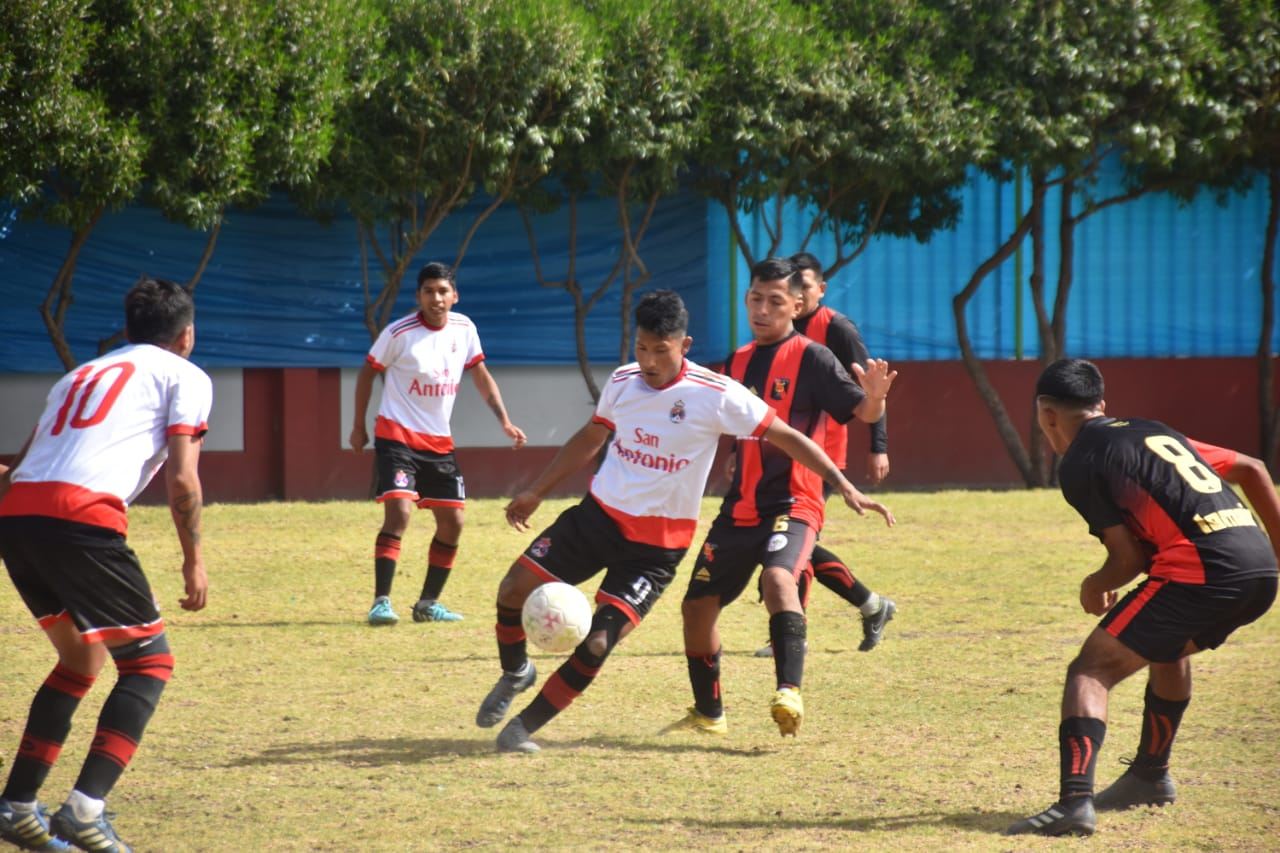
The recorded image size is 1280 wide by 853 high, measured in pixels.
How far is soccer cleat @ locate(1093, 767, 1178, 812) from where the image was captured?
5.37 metres

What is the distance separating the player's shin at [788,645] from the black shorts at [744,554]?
215 millimetres

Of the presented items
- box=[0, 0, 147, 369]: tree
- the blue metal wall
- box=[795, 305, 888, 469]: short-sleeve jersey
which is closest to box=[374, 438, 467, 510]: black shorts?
box=[795, 305, 888, 469]: short-sleeve jersey

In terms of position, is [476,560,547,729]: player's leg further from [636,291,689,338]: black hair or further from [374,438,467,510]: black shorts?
[374,438,467,510]: black shorts

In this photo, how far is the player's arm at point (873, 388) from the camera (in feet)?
22.3

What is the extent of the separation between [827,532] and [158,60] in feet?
23.3

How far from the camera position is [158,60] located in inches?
531

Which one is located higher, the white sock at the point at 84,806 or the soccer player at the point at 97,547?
the soccer player at the point at 97,547

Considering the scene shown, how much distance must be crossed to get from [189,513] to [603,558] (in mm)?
1947

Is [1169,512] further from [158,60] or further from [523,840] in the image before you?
[158,60]

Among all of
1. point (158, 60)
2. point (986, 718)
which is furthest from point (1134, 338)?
point (986, 718)

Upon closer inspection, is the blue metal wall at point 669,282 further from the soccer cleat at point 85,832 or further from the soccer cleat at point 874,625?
the soccer cleat at point 85,832

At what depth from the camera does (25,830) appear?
15.7ft

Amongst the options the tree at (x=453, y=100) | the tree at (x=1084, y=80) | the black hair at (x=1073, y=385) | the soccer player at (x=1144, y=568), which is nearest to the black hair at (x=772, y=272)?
the black hair at (x=1073, y=385)

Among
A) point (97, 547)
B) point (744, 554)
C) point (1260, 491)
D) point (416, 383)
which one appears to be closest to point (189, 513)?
point (97, 547)
